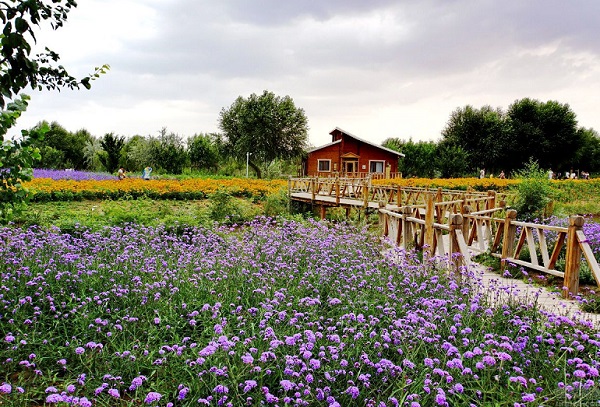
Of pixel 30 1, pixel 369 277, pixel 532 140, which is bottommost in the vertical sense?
pixel 369 277

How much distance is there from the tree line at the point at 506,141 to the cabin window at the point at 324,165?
1036cm

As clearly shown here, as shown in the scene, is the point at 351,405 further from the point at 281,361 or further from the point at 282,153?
the point at 282,153

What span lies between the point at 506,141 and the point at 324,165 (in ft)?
73.8

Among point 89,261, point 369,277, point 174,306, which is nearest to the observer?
point 174,306

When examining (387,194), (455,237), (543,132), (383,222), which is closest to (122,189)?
(387,194)

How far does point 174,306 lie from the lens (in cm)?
526

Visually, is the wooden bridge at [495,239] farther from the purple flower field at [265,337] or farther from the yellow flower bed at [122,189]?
the yellow flower bed at [122,189]

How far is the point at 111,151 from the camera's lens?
1788 inches

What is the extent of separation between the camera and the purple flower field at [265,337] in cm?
332

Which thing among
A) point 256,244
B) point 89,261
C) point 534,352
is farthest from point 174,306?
point 534,352

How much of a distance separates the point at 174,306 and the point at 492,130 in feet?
180

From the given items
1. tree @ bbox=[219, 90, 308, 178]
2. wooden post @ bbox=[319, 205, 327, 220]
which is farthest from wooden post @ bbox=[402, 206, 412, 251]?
tree @ bbox=[219, 90, 308, 178]

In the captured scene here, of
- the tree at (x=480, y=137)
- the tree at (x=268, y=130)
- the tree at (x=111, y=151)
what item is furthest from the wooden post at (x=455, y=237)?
the tree at (x=480, y=137)

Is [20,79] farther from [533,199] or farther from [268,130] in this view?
[268,130]
